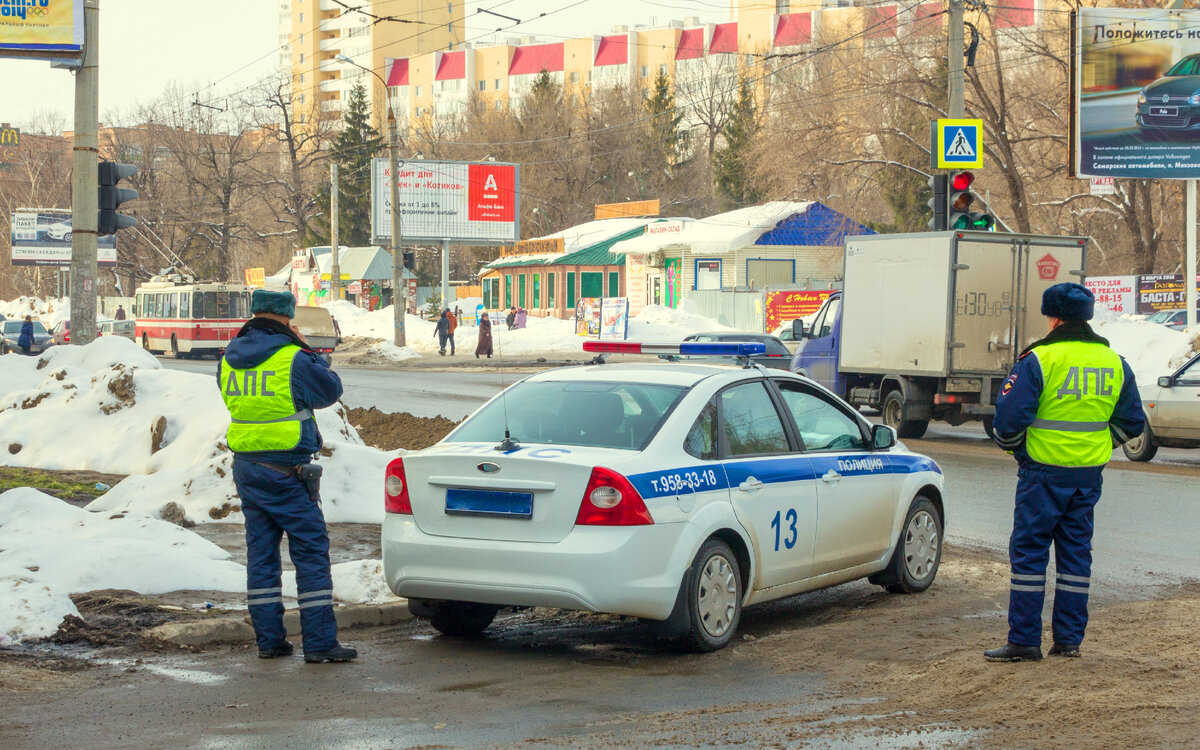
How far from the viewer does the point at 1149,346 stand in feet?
83.0

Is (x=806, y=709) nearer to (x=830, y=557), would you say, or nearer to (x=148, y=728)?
(x=830, y=557)

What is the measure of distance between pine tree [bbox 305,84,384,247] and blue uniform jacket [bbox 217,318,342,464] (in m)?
79.4

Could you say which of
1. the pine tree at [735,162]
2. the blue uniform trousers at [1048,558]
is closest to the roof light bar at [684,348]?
the blue uniform trousers at [1048,558]

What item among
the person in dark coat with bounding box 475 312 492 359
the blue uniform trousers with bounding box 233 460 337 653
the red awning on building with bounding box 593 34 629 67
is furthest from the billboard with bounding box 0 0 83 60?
the red awning on building with bounding box 593 34 629 67

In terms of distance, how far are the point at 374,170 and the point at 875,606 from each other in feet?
166

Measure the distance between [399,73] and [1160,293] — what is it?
379 feet

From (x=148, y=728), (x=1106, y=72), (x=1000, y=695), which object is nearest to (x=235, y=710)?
(x=148, y=728)

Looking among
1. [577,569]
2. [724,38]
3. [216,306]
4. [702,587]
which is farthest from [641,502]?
[724,38]

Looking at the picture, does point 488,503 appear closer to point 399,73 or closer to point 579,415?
point 579,415

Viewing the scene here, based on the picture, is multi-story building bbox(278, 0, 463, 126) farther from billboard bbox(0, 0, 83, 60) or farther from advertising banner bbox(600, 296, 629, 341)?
billboard bbox(0, 0, 83, 60)

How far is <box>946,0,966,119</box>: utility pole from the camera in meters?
20.9

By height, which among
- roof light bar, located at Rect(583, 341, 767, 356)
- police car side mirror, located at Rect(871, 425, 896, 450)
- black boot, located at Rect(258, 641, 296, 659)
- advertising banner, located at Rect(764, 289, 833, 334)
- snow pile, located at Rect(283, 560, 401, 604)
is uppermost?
advertising banner, located at Rect(764, 289, 833, 334)

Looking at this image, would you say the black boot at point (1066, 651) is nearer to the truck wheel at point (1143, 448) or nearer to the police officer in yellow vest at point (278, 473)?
the police officer in yellow vest at point (278, 473)

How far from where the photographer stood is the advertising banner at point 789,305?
44188 mm
